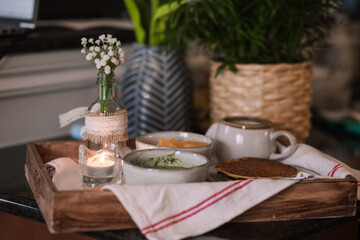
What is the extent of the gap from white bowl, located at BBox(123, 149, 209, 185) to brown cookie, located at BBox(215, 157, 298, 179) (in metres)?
0.07

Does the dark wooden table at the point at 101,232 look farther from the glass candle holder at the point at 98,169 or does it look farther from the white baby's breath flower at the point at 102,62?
the white baby's breath flower at the point at 102,62

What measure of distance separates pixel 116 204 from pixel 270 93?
0.58 metres

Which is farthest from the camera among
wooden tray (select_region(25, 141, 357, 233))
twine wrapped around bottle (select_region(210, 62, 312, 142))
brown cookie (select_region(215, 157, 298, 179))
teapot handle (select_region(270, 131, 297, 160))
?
twine wrapped around bottle (select_region(210, 62, 312, 142))

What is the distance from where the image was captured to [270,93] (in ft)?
3.67

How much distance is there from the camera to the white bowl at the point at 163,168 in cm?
69

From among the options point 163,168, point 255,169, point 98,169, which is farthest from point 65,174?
point 255,169

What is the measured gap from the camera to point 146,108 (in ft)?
3.90

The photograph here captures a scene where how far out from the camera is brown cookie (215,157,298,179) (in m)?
0.77

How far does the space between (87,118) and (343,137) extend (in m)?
1.05

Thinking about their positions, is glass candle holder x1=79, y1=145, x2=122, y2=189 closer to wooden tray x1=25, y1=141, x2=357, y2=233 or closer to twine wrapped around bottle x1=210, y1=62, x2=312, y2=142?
wooden tray x1=25, y1=141, x2=357, y2=233

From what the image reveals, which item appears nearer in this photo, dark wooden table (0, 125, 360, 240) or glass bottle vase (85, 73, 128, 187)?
dark wooden table (0, 125, 360, 240)

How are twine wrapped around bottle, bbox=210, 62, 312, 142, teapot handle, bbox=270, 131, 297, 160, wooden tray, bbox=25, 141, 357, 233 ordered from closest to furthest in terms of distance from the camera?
wooden tray, bbox=25, 141, 357, 233 → teapot handle, bbox=270, 131, 297, 160 → twine wrapped around bottle, bbox=210, 62, 312, 142

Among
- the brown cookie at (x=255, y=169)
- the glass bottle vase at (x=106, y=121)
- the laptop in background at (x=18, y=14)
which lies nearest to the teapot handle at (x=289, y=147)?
the brown cookie at (x=255, y=169)

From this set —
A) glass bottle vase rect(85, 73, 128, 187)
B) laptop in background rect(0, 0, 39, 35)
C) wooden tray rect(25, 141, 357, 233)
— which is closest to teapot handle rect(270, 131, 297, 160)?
wooden tray rect(25, 141, 357, 233)
